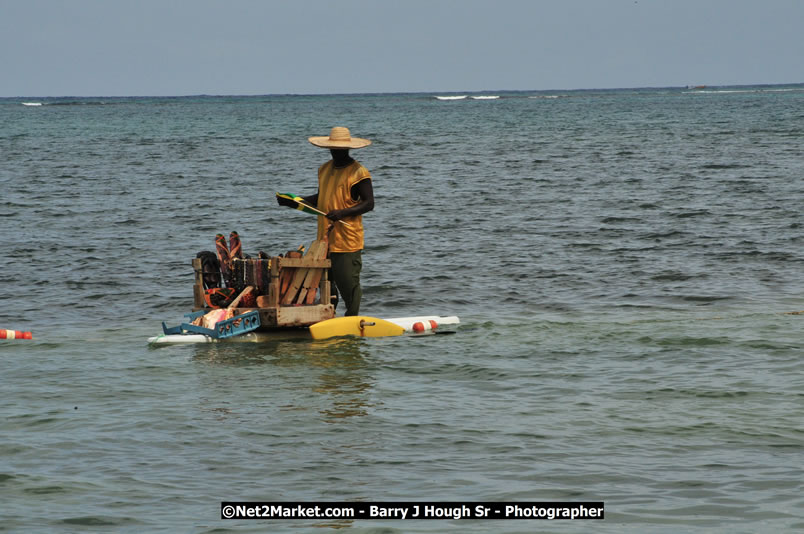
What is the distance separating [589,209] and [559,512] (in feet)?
70.5

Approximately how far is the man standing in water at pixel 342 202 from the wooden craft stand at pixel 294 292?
0.19m

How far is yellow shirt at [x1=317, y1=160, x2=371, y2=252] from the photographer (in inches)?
456

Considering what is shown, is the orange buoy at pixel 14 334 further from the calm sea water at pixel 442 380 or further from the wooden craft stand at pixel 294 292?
the wooden craft stand at pixel 294 292

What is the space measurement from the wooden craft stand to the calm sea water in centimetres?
34

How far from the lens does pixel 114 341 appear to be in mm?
12586

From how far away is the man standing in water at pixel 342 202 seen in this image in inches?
452

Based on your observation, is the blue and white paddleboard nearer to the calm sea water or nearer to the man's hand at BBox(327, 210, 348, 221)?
the calm sea water

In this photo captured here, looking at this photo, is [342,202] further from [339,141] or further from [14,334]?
[14,334]

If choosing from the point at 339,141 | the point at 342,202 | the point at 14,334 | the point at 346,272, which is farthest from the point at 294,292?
the point at 14,334

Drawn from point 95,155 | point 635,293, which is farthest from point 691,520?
point 95,155

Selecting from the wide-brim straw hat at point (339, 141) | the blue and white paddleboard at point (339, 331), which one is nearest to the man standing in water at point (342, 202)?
the wide-brim straw hat at point (339, 141)

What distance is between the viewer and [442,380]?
10.4 m

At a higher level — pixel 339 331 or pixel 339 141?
pixel 339 141

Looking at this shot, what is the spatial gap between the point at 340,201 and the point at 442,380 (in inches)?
94.5
